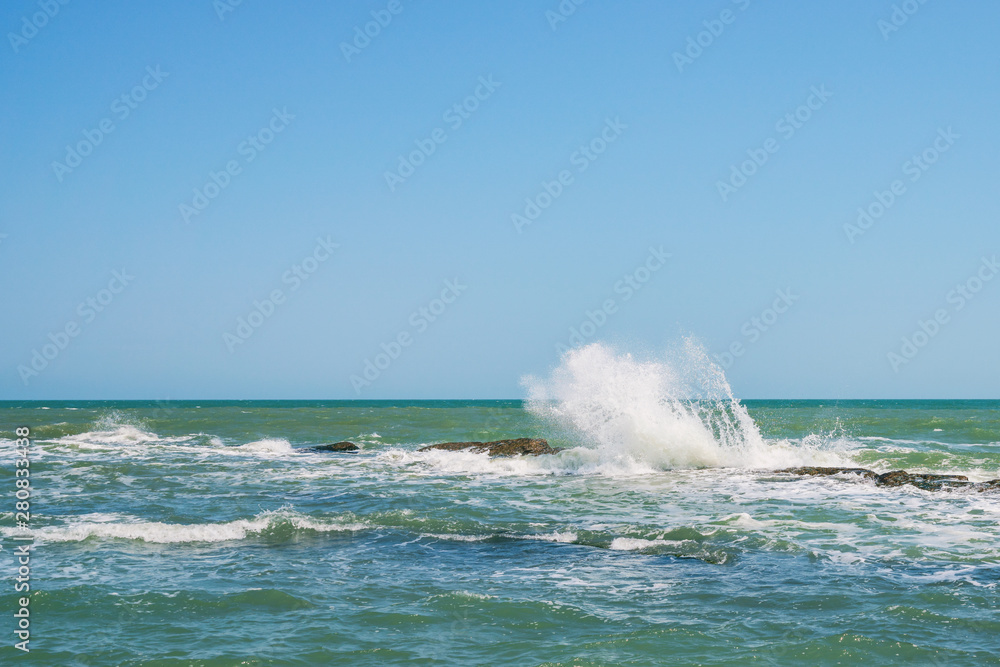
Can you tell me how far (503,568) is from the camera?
880cm

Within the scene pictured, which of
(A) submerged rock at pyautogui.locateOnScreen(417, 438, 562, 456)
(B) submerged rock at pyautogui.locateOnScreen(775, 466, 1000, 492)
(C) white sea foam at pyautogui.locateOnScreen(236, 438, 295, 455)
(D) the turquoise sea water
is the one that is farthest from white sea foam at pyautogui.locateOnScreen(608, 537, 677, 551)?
(C) white sea foam at pyautogui.locateOnScreen(236, 438, 295, 455)

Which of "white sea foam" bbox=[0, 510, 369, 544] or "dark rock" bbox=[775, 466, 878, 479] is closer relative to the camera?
"white sea foam" bbox=[0, 510, 369, 544]

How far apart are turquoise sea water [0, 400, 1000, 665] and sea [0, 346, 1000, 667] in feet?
0.10

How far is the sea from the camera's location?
6.21 meters

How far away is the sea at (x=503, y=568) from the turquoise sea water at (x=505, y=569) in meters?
0.03

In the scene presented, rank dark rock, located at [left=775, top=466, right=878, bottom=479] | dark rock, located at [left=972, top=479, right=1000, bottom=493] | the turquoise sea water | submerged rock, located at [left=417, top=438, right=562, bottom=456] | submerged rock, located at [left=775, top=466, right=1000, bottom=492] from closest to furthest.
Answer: the turquoise sea water → dark rock, located at [left=972, top=479, right=1000, bottom=493] → submerged rock, located at [left=775, top=466, right=1000, bottom=492] → dark rock, located at [left=775, top=466, right=878, bottom=479] → submerged rock, located at [left=417, top=438, right=562, bottom=456]

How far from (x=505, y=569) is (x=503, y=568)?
0.06 m

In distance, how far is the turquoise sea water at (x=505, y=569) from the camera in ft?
20.4

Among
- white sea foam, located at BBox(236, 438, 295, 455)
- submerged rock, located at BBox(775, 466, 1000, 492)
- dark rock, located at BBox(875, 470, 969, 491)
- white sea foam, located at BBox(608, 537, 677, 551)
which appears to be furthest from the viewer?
white sea foam, located at BBox(236, 438, 295, 455)

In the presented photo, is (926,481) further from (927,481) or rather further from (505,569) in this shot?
(505,569)

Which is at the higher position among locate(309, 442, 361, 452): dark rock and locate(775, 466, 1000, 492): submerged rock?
locate(775, 466, 1000, 492): submerged rock

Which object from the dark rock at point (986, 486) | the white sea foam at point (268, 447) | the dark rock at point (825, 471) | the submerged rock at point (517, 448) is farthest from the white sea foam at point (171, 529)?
the white sea foam at point (268, 447)

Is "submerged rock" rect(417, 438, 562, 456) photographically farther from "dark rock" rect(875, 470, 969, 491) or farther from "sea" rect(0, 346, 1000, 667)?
"dark rock" rect(875, 470, 969, 491)

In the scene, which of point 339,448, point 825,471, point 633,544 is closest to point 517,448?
point 339,448
